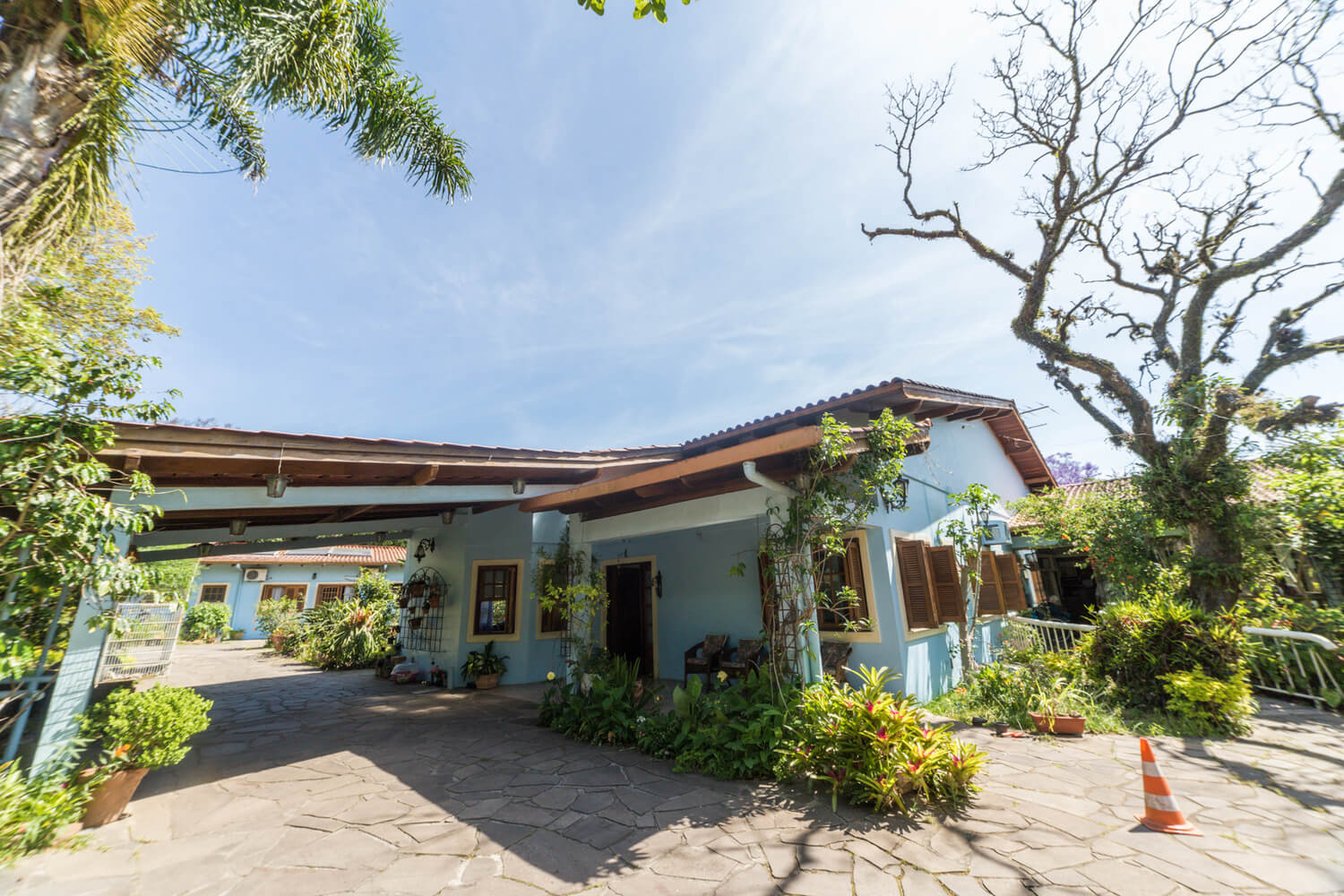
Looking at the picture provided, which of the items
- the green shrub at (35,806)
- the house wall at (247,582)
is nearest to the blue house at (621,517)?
the green shrub at (35,806)

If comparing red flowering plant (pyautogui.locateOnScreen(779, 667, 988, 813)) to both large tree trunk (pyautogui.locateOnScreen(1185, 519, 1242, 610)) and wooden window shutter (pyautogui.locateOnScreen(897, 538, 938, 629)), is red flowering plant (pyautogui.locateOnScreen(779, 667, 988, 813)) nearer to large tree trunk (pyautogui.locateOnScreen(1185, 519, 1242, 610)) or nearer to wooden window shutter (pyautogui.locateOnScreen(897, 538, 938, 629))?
wooden window shutter (pyautogui.locateOnScreen(897, 538, 938, 629))

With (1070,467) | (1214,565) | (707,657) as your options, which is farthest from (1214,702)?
(1070,467)

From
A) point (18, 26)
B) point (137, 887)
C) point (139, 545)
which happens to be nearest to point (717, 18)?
point (18, 26)

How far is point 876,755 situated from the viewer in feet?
12.9

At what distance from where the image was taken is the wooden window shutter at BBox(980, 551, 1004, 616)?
798 cm

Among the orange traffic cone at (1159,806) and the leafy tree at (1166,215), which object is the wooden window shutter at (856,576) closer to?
the orange traffic cone at (1159,806)

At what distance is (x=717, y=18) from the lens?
6.19 m

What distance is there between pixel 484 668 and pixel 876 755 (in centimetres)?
735

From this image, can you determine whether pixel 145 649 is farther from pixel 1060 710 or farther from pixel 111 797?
pixel 1060 710

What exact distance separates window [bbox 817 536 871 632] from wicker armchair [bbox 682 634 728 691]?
67.0 inches

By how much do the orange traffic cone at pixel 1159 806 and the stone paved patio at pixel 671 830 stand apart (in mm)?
93

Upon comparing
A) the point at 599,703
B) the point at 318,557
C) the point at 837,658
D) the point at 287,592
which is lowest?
the point at 599,703

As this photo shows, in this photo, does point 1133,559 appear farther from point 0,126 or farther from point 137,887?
point 0,126

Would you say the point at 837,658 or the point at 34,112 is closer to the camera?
the point at 34,112
